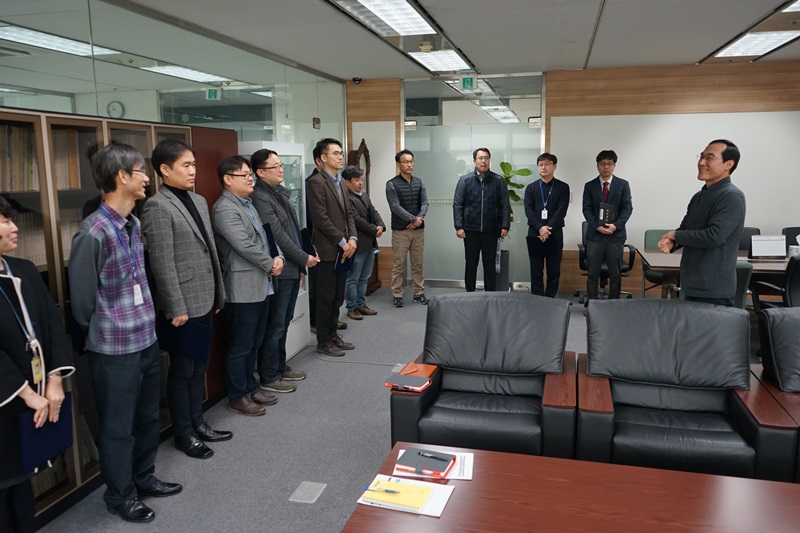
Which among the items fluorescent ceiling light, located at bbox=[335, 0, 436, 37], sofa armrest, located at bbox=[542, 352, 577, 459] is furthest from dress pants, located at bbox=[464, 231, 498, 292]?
sofa armrest, located at bbox=[542, 352, 577, 459]

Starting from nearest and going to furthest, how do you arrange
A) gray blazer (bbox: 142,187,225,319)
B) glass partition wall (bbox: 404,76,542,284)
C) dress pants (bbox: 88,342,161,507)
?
1. dress pants (bbox: 88,342,161,507)
2. gray blazer (bbox: 142,187,225,319)
3. glass partition wall (bbox: 404,76,542,284)

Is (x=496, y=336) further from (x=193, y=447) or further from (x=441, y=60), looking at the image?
(x=441, y=60)

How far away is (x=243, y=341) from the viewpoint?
3.89m

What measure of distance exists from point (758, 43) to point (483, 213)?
316 centimetres

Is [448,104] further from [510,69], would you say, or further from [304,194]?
[304,194]

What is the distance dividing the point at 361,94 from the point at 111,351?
6.10 metres

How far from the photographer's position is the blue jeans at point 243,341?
12.6 ft

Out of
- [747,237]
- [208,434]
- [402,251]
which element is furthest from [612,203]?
[208,434]

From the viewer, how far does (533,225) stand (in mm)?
6664

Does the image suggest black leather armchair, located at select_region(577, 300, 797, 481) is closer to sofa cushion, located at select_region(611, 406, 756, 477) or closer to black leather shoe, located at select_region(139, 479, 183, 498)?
sofa cushion, located at select_region(611, 406, 756, 477)

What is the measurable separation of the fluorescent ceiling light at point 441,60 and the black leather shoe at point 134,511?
496 centimetres

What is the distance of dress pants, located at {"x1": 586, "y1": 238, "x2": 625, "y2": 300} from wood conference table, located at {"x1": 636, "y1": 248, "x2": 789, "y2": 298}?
274 mm

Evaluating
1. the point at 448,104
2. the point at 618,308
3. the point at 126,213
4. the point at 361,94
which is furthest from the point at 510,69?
the point at 126,213

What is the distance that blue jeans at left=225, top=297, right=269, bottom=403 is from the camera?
3850mm
